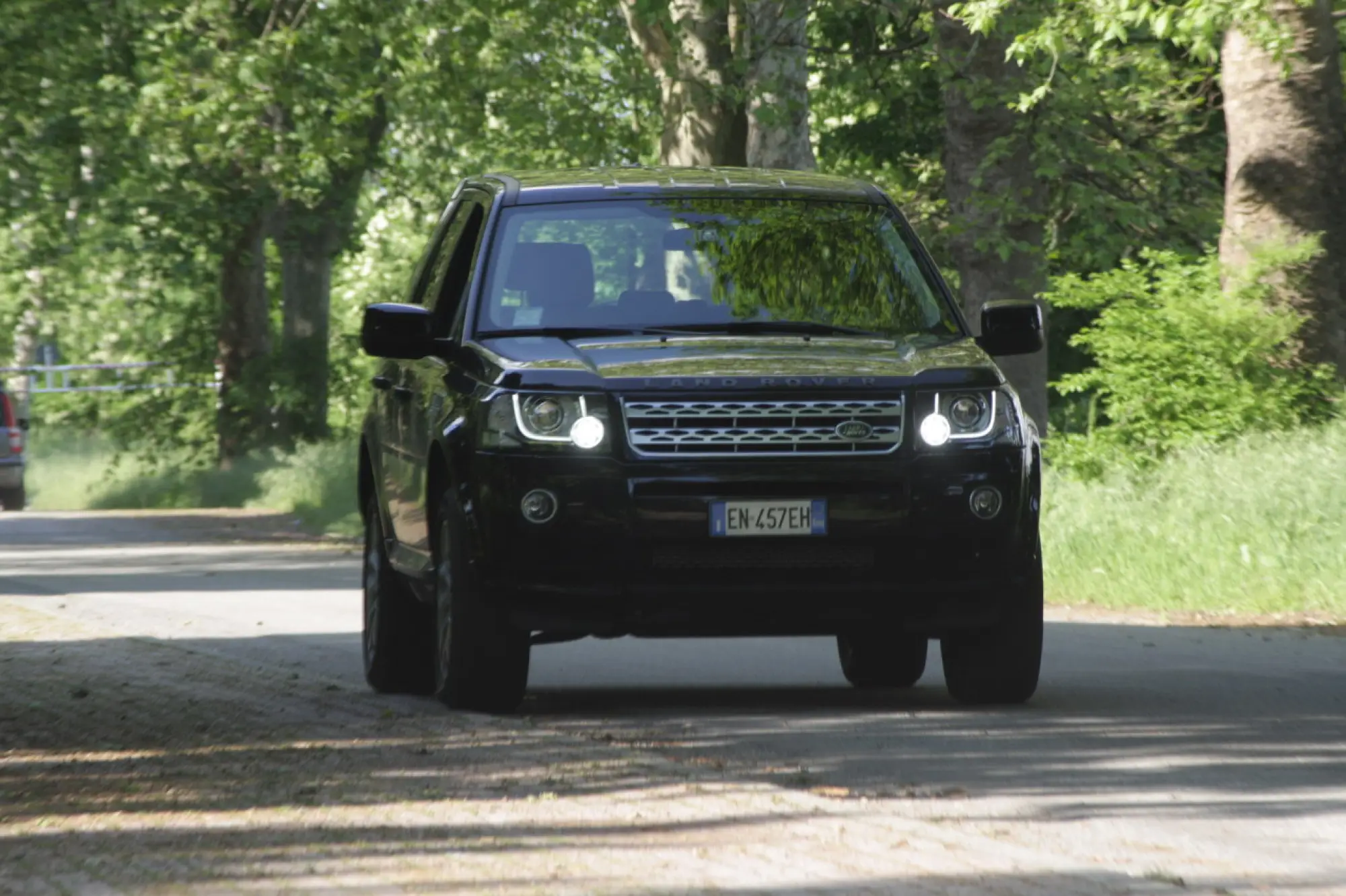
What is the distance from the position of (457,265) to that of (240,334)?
108 feet

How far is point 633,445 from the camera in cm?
898

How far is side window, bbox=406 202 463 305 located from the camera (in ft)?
37.0

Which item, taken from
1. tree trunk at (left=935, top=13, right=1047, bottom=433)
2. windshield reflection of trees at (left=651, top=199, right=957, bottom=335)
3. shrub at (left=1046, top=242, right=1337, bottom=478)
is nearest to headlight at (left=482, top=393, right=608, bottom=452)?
windshield reflection of trees at (left=651, top=199, right=957, bottom=335)

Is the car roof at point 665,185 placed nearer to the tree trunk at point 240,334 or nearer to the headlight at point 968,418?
the headlight at point 968,418

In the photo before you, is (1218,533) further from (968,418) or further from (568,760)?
(568,760)

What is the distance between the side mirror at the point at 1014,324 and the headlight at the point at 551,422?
69.7 inches

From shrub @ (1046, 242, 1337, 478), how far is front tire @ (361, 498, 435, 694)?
8.00 metres

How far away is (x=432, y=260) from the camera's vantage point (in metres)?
11.4

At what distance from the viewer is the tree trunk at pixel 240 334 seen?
4197cm

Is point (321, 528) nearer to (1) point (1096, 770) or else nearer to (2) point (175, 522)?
(2) point (175, 522)

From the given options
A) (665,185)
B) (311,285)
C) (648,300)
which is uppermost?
(665,185)

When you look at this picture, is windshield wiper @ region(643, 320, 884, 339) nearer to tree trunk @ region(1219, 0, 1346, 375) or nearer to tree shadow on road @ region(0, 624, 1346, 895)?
tree shadow on road @ region(0, 624, 1346, 895)

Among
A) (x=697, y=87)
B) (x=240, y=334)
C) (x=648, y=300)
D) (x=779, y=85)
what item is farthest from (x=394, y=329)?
(x=240, y=334)

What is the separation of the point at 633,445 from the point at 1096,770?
6.57 ft
